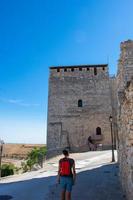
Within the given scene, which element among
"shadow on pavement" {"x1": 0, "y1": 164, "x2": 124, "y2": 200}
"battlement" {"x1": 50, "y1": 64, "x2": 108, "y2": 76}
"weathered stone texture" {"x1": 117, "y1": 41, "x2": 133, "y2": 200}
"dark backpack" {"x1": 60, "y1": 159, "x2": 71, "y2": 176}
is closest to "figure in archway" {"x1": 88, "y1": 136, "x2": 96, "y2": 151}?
"battlement" {"x1": 50, "y1": 64, "x2": 108, "y2": 76}

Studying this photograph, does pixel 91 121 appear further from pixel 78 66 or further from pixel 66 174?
pixel 66 174

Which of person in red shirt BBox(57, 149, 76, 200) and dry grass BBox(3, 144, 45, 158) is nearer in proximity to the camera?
person in red shirt BBox(57, 149, 76, 200)

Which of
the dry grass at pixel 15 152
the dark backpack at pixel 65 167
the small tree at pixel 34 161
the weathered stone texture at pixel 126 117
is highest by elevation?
the weathered stone texture at pixel 126 117

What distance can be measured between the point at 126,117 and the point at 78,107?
2378 centimetres

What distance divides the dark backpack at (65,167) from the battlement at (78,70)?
83.7 feet

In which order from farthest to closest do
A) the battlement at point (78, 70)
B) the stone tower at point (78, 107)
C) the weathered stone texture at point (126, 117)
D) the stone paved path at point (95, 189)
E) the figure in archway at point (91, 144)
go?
1. the battlement at point (78, 70)
2. the stone tower at point (78, 107)
3. the figure in archway at point (91, 144)
4. the stone paved path at point (95, 189)
5. the weathered stone texture at point (126, 117)

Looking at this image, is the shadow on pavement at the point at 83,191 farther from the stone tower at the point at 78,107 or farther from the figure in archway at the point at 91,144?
the stone tower at the point at 78,107

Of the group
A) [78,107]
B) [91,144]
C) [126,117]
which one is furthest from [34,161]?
[126,117]

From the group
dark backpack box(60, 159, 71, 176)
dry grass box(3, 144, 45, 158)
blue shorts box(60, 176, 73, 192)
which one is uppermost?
dark backpack box(60, 159, 71, 176)

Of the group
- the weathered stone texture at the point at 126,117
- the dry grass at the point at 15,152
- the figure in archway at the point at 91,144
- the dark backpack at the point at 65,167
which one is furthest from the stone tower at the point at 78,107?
the dry grass at the point at 15,152

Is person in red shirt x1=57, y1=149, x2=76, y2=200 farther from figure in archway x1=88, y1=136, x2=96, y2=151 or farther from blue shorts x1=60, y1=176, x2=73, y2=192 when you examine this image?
figure in archway x1=88, y1=136, x2=96, y2=151

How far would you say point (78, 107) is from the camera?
1176 inches

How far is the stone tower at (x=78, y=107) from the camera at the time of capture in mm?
28594

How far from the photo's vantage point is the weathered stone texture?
5598mm
